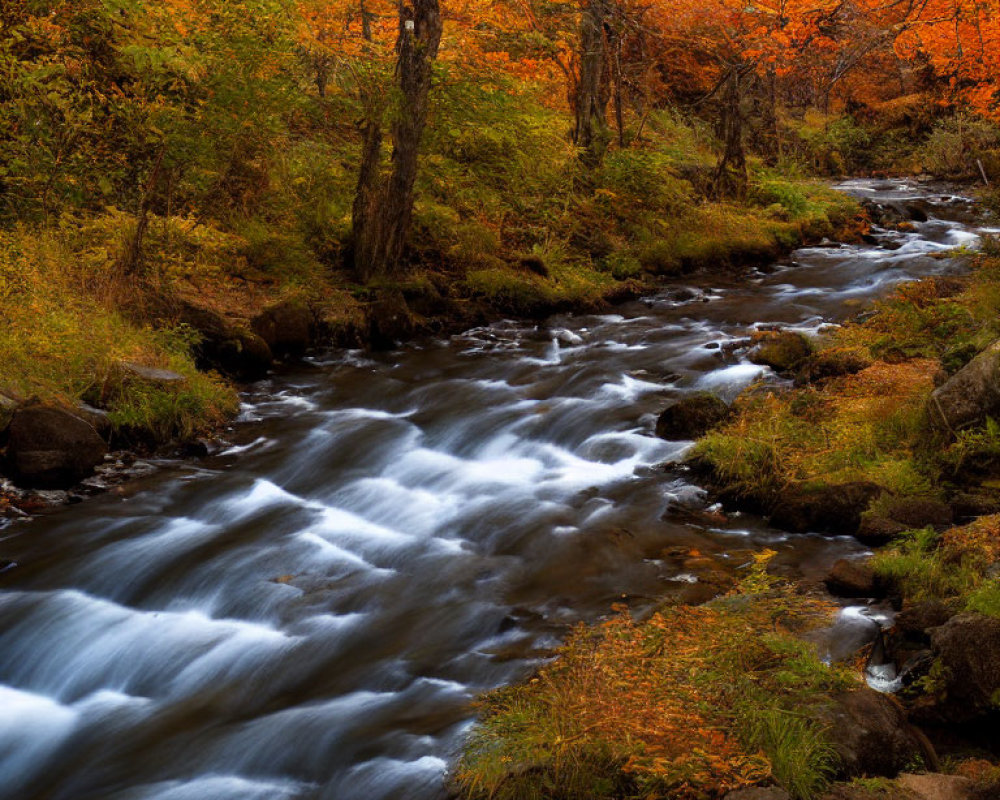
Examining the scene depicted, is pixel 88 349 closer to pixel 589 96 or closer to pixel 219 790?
pixel 219 790

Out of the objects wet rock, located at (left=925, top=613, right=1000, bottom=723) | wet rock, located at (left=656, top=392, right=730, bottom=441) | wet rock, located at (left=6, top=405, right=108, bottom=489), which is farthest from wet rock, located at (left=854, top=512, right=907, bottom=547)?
wet rock, located at (left=6, top=405, right=108, bottom=489)

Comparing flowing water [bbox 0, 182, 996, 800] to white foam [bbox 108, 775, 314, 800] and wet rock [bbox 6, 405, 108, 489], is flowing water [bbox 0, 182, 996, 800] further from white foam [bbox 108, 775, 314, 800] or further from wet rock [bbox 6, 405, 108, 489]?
wet rock [bbox 6, 405, 108, 489]

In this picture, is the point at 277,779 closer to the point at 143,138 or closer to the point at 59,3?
the point at 143,138

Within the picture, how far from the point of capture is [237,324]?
425 inches

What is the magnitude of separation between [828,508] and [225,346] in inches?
260

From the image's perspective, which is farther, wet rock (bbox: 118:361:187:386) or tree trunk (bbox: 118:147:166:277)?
tree trunk (bbox: 118:147:166:277)

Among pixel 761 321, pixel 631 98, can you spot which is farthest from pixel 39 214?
pixel 631 98

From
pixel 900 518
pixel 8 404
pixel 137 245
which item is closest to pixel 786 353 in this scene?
pixel 900 518

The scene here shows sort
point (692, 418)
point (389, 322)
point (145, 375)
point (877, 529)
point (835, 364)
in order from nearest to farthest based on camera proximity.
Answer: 1. point (877, 529)
2. point (145, 375)
3. point (692, 418)
4. point (835, 364)
5. point (389, 322)

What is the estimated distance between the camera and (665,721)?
399 cm

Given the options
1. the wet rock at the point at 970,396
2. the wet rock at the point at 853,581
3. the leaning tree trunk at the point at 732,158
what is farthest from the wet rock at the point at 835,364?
the leaning tree trunk at the point at 732,158

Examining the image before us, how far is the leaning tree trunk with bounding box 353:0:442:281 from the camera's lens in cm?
1190

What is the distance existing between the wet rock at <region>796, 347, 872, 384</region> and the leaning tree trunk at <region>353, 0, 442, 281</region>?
18.5 feet

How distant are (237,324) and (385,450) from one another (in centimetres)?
280
